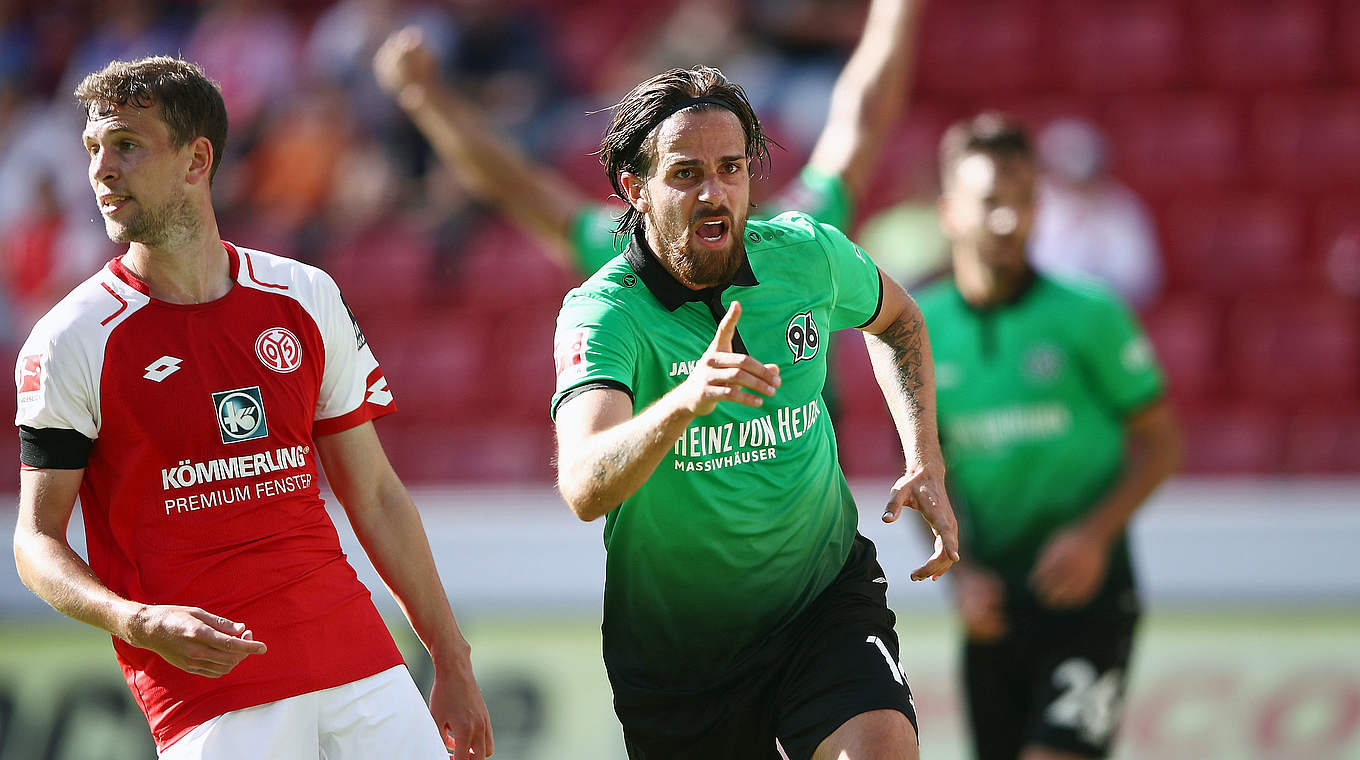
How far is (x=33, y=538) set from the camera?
11.4 ft

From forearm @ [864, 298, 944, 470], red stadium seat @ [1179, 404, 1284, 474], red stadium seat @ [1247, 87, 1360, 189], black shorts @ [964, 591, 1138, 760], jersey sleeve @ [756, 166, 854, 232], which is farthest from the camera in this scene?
red stadium seat @ [1247, 87, 1360, 189]

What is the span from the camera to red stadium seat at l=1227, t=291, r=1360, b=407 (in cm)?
985

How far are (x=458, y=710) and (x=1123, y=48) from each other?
10.0 meters

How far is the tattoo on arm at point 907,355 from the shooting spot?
4.29 metres

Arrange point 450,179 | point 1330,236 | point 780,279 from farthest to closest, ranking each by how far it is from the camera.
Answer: point 450,179
point 1330,236
point 780,279

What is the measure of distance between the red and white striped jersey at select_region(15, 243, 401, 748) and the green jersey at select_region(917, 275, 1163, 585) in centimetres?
311

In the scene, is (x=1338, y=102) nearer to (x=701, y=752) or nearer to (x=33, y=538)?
(x=701, y=752)

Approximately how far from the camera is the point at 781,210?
523cm

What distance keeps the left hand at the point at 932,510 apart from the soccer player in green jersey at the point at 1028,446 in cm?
214

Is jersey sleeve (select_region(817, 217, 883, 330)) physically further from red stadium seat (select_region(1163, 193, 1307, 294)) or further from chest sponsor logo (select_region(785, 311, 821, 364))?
red stadium seat (select_region(1163, 193, 1307, 294))

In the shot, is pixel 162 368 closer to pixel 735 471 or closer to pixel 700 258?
pixel 700 258

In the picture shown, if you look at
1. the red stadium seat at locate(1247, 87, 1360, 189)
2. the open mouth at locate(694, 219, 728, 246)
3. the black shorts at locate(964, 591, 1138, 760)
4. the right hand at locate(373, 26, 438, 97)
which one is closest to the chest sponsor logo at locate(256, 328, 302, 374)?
the open mouth at locate(694, 219, 728, 246)

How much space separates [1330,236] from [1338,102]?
1.39m

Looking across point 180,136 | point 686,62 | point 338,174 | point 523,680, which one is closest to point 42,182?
point 338,174
